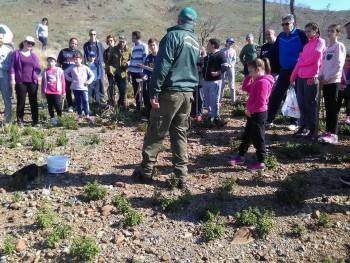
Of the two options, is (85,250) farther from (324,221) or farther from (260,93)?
(260,93)

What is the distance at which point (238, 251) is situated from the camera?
4.21 metres

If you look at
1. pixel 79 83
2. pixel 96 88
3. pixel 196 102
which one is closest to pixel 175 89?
pixel 196 102

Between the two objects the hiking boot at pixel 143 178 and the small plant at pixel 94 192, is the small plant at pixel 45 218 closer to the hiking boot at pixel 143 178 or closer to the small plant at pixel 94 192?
the small plant at pixel 94 192

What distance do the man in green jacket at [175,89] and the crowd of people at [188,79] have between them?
1 centimetres

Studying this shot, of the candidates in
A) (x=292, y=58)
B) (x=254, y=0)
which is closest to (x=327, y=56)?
(x=292, y=58)

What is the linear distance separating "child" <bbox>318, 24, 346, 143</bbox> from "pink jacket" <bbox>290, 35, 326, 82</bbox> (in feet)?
0.36

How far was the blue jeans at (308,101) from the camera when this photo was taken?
7.04 meters

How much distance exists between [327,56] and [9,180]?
551cm

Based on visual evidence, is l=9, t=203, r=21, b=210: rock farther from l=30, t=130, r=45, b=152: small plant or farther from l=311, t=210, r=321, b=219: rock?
l=311, t=210, r=321, b=219: rock

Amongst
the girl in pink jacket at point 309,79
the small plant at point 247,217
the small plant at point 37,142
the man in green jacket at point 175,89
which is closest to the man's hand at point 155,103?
the man in green jacket at point 175,89

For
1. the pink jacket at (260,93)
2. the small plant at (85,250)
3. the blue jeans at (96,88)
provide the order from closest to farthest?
the small plant at (85,250) < the pink jacket at (260,93) < the blue jeans at (96,88)

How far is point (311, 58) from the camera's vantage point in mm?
6777

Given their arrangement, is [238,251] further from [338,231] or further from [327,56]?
[327,56]

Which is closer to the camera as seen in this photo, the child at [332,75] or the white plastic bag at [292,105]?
the child at [332,75]
